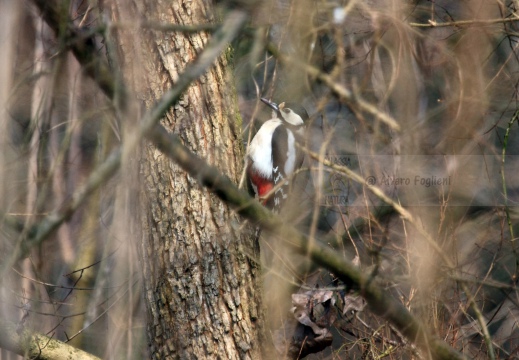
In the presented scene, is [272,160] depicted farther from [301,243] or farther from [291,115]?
[301,243]

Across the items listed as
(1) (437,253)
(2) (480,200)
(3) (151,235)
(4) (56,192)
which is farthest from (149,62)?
(2) (480,200)

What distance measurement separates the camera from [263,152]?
16.7ft

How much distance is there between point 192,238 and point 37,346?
2.78 ft

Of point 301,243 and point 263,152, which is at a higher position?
point 301,243

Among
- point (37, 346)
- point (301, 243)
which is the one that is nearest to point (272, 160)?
point (37, 346)

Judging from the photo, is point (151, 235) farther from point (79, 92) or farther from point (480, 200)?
point (480, 200)

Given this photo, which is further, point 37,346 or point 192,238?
point 192,238

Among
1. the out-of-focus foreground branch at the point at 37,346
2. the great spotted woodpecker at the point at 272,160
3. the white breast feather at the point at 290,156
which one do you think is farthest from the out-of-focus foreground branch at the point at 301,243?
the white breast feather at the point at 290,156

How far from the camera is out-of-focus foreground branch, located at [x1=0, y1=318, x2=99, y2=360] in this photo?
112 inches

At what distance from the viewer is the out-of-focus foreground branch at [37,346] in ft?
9.37

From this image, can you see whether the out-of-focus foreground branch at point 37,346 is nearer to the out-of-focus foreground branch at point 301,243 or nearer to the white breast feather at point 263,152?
the out-of-focus foreground branch at point 301,243

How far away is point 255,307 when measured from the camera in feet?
11.0

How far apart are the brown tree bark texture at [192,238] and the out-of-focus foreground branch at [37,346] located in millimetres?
382

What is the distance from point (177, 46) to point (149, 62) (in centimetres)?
16
